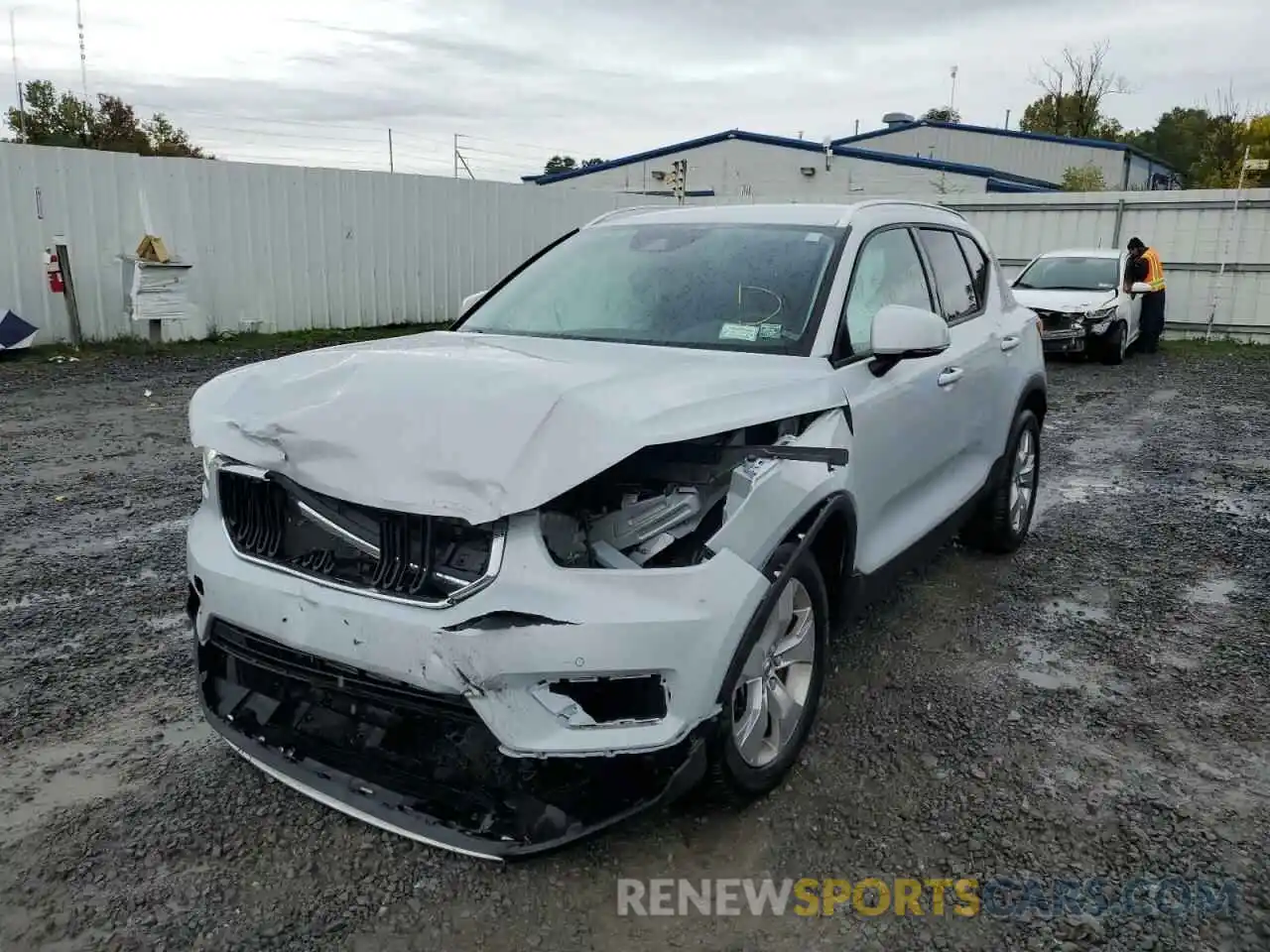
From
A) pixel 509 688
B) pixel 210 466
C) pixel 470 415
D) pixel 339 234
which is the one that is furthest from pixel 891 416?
pixel 339 234

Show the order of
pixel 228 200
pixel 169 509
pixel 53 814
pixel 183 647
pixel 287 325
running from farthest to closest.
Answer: pixel 287 325 → pixel 228 200 → pixel 169 509 → pixel 183 647 → pixel 53 814

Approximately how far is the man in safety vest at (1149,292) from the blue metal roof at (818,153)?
1290cm

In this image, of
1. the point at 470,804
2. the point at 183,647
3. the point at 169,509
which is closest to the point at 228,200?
the point at 169,509

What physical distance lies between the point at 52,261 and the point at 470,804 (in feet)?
37.5

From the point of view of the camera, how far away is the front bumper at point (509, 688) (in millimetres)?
2393

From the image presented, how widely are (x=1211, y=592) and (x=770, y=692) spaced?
10.5 ft

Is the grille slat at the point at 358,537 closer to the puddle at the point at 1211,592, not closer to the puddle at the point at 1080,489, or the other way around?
the puddle at the point at 1211,592

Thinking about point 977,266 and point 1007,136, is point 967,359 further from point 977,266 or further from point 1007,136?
point 1007,136

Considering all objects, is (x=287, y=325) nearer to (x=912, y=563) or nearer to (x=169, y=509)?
(x=169, y=509)

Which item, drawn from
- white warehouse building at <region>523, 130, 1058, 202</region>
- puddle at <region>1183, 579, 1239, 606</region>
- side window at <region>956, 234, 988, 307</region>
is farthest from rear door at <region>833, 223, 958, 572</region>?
white warehouse building at <region>523, 130, 1058, 202</region>

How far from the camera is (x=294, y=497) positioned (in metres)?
2.81

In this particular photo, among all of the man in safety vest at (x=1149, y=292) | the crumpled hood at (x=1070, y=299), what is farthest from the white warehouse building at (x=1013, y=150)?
the crumpled hood at (x=1070, y=299)

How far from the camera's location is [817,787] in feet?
10.3

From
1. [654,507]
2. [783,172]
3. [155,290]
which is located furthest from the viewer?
[783,172]
